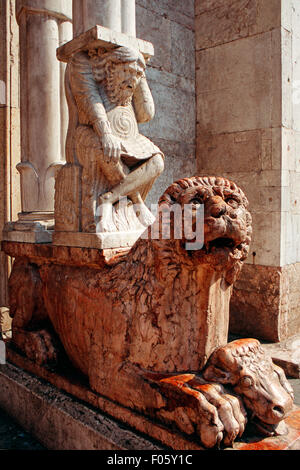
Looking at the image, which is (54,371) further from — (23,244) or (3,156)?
(3,156)

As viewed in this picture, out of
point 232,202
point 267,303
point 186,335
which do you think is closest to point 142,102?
point 232,202

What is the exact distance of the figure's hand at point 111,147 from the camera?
242cm

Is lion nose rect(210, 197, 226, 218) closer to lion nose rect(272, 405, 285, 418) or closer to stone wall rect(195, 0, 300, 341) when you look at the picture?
lion nose rect(272, 405, 285, 418)

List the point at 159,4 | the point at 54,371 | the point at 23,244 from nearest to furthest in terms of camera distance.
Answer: the point at 54,371 < the point at 23,244 < the point at 159,4

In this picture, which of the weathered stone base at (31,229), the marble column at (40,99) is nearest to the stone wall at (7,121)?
the marble column at (40,99)

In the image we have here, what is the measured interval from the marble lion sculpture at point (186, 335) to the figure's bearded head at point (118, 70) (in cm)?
103

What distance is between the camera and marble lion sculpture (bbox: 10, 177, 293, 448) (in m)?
1.69

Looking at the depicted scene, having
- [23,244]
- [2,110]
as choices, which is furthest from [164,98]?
[23,244]

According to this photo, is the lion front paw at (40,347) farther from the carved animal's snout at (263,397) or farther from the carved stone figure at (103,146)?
the carved animal's snout at (263,397)

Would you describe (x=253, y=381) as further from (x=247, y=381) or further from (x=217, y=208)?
(x=217, y=208)

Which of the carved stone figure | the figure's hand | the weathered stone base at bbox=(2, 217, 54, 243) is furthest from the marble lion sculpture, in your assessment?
the weathered stone base at bbox=(2, 217, 54, 243)

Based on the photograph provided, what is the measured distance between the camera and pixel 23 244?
2.92m

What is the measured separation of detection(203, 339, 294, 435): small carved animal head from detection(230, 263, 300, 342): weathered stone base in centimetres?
205

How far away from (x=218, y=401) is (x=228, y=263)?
21.3 inches
